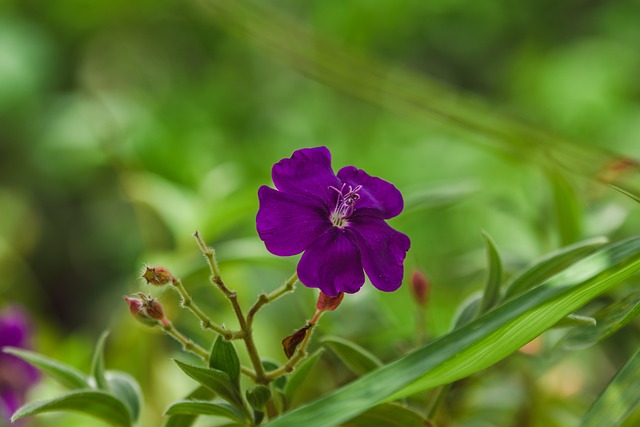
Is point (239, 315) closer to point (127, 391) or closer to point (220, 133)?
point (127, 391)

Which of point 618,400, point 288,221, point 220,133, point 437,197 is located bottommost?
point 618,400

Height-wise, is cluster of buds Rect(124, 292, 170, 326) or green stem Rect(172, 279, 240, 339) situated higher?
cluster of buds Rect(124, 292, 170, 326)

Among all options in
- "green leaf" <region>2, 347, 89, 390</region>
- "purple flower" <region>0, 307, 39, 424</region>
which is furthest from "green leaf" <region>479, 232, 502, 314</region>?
"purple flower" <region>0, 307, 39, 424</region>

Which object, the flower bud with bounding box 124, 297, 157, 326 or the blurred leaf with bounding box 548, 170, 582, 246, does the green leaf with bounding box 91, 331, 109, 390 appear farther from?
the blurred leaf with bounding box 548, 170, 582, 246

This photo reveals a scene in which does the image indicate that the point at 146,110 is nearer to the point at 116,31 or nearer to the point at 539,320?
the point at 116,31

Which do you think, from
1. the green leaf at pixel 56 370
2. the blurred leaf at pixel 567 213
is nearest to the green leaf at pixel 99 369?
the green leaf at pixel 56 370

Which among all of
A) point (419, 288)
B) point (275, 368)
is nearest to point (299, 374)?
point (275, 368)

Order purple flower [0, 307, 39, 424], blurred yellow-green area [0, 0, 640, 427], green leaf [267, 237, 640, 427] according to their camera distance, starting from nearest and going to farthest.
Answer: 1. green leaf [267, 237, 640, 427]
2. purple flower [0, 307, 39, 424]
3. blurred yellow-green area [0, 0, 640, 427]
